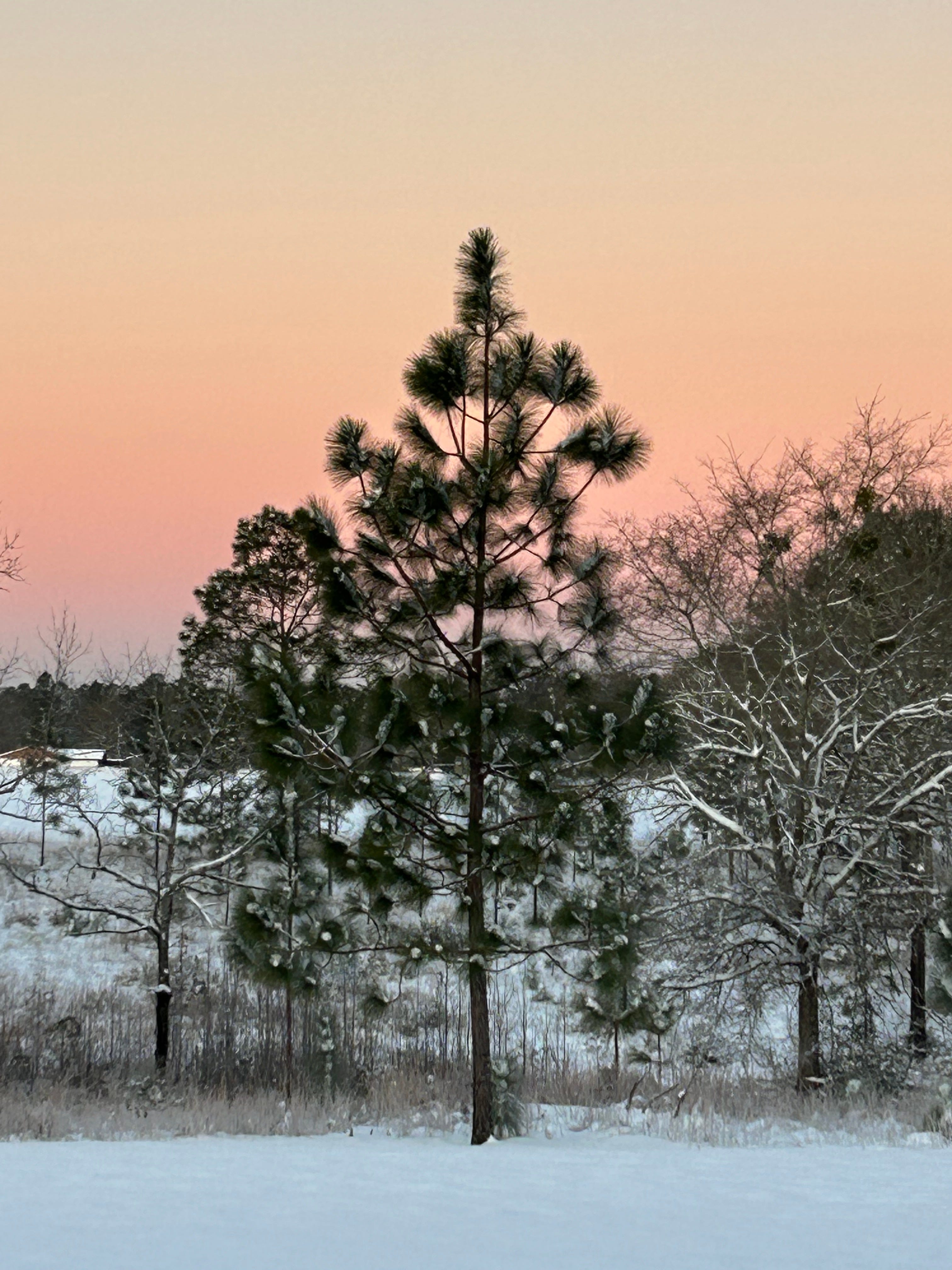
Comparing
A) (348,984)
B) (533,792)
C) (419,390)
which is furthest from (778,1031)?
(419,390)

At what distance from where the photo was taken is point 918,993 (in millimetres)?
15625

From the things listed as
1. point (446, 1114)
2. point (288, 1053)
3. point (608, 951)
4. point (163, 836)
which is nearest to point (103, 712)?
point (163, 836)

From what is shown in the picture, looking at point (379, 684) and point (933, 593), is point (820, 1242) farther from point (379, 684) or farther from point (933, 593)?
point (933, 593)

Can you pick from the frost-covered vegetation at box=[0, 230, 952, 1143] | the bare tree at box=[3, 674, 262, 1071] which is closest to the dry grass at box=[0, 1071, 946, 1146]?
the frost-covered vegetation at box=[0, 230, 952, 1143]

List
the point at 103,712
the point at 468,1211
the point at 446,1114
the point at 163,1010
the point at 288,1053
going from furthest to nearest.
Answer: the point at 103,712
the point at 163,1010
the point at 288,1053
the point at 446,1114
the point at 468,1211

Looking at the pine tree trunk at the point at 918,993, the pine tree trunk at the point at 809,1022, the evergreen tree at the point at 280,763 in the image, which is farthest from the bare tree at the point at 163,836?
the pine tree trunk at the point at 918,993

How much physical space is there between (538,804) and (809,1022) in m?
5.41

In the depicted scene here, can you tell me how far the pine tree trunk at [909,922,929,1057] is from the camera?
14.7 metres

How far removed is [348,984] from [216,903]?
5820mm

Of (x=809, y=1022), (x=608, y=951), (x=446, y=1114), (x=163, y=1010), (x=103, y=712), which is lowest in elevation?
(x=446, y=1114)

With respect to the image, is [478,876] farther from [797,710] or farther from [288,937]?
[797,710]

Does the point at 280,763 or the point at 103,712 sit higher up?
the point at 103,712

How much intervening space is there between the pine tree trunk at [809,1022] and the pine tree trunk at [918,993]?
1209mm

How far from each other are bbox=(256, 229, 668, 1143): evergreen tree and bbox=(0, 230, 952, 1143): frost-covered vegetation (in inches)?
1.3
